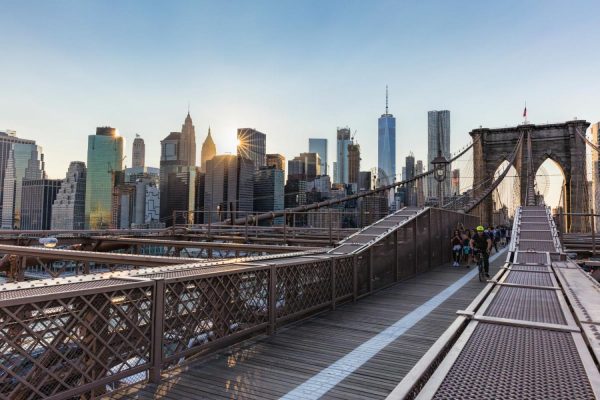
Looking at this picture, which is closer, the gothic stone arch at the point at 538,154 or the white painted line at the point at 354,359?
the white painted line at the point at 354,359

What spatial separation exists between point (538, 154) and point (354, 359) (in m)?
56.3

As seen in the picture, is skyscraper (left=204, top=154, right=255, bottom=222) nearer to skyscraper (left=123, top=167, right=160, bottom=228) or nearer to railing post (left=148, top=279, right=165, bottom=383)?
skyscraper (left=123, top=167, right=160, bottom=228)

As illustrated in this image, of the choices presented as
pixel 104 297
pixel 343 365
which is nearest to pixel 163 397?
pixel 104 297

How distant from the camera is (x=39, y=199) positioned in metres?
182

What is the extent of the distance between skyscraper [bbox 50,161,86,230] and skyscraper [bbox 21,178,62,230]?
2.24 meters

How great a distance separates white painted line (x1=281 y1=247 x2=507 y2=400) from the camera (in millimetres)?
4730

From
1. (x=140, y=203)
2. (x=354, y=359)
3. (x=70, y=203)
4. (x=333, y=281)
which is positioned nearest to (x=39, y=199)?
(x=70, y=203)

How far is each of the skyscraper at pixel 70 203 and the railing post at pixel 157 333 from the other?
189 meters

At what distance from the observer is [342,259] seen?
9.21m

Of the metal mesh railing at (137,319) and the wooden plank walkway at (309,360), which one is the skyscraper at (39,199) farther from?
the wooden plank walkway at (309,360)

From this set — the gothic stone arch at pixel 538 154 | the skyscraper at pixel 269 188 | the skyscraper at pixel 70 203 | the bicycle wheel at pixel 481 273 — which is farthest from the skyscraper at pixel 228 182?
the bicycle wheel at pixel 481 273

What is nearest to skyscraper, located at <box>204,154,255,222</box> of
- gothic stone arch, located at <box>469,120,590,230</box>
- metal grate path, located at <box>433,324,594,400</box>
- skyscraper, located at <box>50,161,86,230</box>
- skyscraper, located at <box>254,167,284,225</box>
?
skyscraper, located at <box>254,167,284,225</box>

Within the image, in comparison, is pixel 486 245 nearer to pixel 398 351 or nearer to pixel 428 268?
pixel 428 268

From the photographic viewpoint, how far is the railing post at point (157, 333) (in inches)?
191
